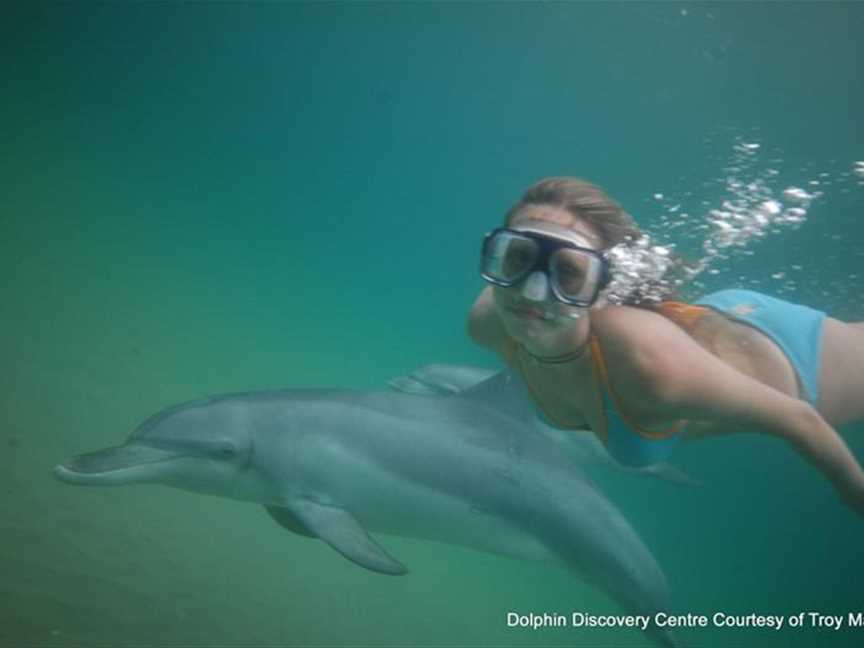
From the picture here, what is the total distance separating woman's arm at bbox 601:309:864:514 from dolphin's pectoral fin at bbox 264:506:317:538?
3.82 meters

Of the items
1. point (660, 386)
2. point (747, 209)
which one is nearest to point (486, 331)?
point (660, 386)

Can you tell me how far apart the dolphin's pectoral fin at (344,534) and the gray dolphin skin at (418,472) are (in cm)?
2

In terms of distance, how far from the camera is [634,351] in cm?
301

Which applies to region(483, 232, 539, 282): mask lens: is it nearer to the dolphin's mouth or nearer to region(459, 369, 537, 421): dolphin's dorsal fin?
region(459, 369, 537, 421): dolphin's dorsal fin

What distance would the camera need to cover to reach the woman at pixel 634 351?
118 inches

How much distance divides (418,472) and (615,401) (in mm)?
3256

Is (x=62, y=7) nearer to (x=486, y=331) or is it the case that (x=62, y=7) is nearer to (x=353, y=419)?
(x=353, y=419)

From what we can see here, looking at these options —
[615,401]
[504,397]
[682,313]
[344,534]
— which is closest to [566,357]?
[615,401]

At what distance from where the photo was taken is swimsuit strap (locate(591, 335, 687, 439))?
3.36 meters

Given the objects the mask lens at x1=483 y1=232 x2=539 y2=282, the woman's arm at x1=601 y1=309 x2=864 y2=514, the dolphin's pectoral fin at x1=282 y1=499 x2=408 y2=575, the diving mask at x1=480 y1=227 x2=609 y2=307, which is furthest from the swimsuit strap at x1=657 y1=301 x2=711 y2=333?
the dolphin's pectoral fin at x1=282 y1=499 x2=408 y2=575

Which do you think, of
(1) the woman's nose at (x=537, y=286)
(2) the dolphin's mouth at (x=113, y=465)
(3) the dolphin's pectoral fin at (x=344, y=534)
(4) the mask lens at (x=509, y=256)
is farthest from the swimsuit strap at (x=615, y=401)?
(2) the dolphin's mouth at (x=113, y=465)

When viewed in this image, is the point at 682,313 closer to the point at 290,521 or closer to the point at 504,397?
the point at 504,397

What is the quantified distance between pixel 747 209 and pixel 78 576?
11.3 metres

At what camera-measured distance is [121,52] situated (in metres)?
19.7
